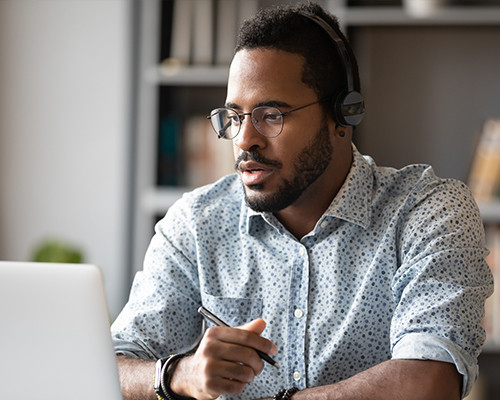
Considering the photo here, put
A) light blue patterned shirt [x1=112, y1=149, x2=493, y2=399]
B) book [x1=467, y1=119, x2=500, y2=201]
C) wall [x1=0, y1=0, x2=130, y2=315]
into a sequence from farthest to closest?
wall [x1=0, y1=0, x2=130, y2=315] < book [x1=467, y1=119, x2=500, y2=201] < light blue patterned shirt [x1=112, y1=149, x2=493, y2=399]

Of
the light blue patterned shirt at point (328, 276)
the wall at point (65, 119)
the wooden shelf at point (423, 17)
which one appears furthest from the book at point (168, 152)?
the light blue patterned shirt at point (328, 276)

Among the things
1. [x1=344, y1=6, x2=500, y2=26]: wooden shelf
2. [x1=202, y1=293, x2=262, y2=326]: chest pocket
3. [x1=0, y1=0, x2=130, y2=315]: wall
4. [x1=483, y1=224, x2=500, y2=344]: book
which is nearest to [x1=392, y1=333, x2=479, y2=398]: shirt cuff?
[x1=202, y1=293, x2=262, y2=326]: chest pocket

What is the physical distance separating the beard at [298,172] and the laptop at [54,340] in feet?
1.70

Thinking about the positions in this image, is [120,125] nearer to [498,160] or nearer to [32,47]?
[32,47]

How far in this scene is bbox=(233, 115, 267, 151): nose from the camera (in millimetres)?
1374

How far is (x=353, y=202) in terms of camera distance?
1.43m

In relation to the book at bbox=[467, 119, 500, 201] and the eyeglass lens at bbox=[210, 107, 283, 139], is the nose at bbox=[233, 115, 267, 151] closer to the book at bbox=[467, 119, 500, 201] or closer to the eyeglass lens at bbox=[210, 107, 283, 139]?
the eyeglass lens at bbox=[210, 107, 283, 139]

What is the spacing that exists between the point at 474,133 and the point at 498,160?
8.5 inches

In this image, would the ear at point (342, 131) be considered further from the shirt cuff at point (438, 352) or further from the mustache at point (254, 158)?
the shirt cuff at point (438, 352)

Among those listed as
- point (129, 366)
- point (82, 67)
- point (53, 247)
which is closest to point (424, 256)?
point (129, 366)

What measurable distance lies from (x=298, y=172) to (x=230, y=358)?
0.45 m

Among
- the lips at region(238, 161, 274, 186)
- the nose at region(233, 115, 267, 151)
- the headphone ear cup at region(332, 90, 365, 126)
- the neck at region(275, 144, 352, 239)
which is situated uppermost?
the headphone ear cup at region(332, 90, 365, 126)

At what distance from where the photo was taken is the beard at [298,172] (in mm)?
1393

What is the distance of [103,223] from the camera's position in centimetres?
294
